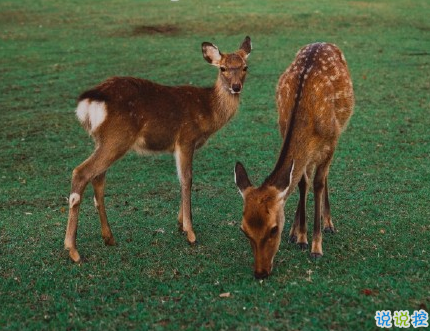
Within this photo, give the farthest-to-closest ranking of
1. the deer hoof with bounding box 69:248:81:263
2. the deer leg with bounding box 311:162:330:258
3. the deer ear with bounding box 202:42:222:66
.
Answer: the deer ear with bounding box 202:42:222:66 < the deer leg with bounding box 311:162:330:258 < the deer hoof with bounding box 69:248:81:263

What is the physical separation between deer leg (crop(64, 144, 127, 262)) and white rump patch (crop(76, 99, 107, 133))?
0.74 ft

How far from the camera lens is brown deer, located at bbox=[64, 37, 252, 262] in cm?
554

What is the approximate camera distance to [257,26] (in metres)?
A: 18.6

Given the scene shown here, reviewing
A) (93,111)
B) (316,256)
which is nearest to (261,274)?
(316,256)

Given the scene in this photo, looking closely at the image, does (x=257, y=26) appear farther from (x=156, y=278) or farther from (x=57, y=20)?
(x=156, y=278)

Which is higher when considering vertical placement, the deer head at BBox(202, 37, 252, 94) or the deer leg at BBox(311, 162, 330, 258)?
the deer head at BBox(202, 37, 252, 94)

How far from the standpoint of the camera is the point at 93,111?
218 inches

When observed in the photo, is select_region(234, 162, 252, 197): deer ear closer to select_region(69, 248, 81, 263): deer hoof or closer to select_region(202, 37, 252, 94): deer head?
select_region(69, 248, 81, 263): deer hoof

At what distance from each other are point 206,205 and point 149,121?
1.60 metres

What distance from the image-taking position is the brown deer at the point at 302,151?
4.70 meters

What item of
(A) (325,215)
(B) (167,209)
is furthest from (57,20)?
(A) (325,215)

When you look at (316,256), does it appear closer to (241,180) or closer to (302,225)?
(302,225)

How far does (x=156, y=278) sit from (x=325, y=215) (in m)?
1.97

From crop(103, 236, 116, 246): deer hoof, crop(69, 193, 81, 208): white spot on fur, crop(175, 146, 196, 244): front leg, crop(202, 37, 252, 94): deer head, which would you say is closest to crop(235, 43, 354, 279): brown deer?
crop(202, 37, 252, 94): deer head
